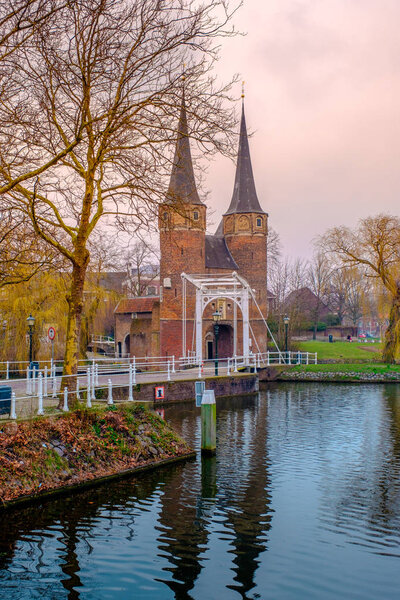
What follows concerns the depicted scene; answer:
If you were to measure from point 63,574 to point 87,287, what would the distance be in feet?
77.8

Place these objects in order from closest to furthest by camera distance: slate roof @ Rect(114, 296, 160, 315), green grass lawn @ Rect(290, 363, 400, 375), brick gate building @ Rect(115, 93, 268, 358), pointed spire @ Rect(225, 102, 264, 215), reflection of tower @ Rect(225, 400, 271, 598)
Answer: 1. reflection of tower @ Rect(225, 400, 271, 598)
2. green grass lawn @ Rect(290, 363, 400, 375)
3. brick gate building @ Rect(115, 93, 268, 358)
4. slate roof @ Rect(114, 296, 160, 315)
5. pointed spire @ Rect(225, 102, 264, 215)

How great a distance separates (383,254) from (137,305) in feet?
57.6

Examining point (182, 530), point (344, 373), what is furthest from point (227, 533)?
point (344, 373)

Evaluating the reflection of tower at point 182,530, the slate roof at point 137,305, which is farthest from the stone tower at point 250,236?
the reflection of tower at point 182,530

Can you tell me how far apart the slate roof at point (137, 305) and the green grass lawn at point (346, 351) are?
38.7 ft

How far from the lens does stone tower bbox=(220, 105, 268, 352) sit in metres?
41.1

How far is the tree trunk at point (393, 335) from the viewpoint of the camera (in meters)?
33.8

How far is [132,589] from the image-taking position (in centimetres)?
709

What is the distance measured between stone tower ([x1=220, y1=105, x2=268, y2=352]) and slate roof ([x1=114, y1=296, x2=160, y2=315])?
669cm

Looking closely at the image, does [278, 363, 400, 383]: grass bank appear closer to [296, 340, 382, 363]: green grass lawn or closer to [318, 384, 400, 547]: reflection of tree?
[296, 340, 382, 363]: green grass lawn

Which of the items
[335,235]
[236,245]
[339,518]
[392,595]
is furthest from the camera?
[236,245]

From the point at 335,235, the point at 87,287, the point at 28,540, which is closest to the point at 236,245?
the point at 335,235

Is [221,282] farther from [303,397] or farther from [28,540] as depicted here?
[28,540]

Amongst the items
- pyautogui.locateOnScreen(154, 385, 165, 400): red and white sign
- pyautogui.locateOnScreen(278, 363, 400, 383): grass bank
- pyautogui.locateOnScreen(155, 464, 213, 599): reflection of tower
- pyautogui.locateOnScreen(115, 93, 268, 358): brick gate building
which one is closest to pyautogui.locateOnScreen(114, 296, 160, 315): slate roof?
pyautogui.locateOnScreen(115, 93, 268, 358): brick gate building
